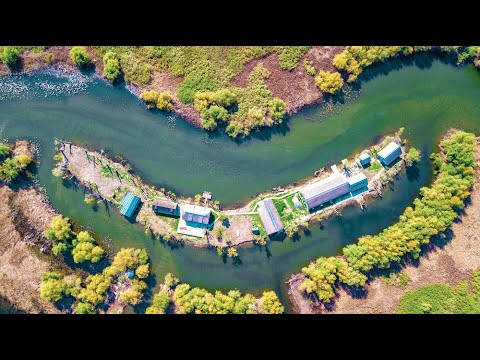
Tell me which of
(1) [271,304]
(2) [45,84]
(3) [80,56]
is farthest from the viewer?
(2) [45,84]

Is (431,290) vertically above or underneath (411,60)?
underneath

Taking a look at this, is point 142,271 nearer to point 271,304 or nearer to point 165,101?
point 271,304

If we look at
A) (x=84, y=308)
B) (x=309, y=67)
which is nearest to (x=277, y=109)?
(x=309, y=67)

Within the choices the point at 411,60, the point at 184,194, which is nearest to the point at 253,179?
the point at 184,194

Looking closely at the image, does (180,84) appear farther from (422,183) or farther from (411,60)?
(422,183)

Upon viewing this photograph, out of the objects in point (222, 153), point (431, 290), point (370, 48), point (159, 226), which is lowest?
point (431, 290)

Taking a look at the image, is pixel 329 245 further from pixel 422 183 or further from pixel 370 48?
pixel 370 48

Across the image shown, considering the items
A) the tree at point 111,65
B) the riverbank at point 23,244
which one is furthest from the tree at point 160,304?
the tree at point 111,65
